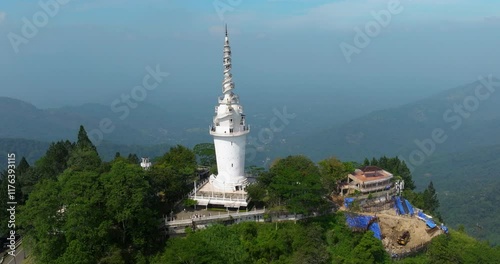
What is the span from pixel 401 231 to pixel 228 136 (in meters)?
16.6

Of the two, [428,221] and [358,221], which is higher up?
[358,221]

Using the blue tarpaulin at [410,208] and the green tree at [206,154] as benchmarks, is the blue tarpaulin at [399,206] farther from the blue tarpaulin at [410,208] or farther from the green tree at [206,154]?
the green tree at [206,154]

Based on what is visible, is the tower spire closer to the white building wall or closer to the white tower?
the white tower

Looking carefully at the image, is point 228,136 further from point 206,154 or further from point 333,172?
point 206,154

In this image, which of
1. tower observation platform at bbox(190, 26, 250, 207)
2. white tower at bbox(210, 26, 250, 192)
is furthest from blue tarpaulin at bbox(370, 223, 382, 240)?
white tower at bbox(210, 26, 250, 192)

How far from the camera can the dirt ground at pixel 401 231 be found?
32.6 metres

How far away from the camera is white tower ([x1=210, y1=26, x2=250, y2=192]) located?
35438mm

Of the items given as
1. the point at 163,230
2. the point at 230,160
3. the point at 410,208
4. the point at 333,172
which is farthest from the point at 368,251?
the point at 163,230

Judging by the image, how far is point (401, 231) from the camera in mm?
33625

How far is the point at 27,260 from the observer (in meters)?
30.6

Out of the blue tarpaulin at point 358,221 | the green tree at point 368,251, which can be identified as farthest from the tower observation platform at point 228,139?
the green tree at point 368,251

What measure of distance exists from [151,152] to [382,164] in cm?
12956

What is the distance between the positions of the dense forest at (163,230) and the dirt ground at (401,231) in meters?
Answer: 1.23

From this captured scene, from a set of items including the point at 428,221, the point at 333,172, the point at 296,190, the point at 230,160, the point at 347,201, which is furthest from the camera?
the point at 333,172
